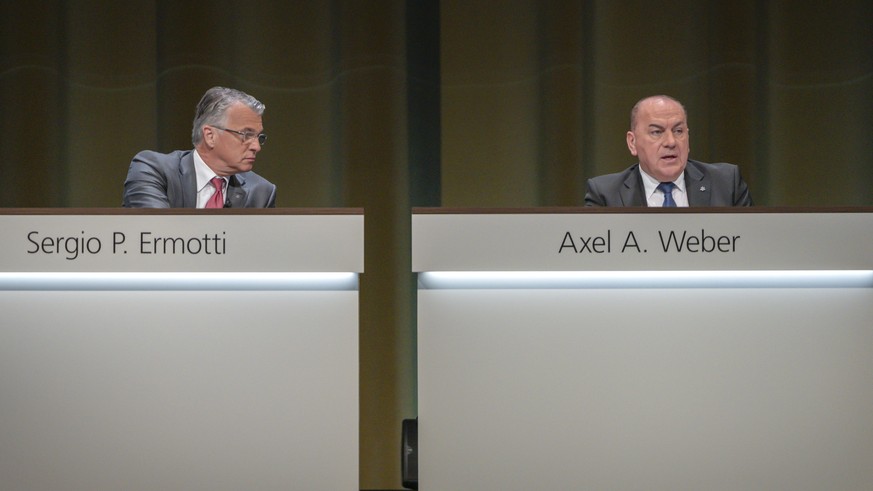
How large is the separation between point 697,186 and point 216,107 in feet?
4.77

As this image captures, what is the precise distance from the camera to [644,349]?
6.48 ft

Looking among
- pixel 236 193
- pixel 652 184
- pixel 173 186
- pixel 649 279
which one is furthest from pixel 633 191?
pixel 173 186

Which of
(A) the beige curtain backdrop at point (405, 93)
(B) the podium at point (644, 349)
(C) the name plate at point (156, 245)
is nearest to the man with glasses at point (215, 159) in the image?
(C) the name plate at point (156, 245)

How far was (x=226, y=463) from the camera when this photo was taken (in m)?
1.94

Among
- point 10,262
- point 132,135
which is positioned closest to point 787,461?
point 10,262

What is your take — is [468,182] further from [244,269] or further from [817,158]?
[244,269]

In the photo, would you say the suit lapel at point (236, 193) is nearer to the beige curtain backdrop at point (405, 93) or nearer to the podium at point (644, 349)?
the podium at point (644, 349)

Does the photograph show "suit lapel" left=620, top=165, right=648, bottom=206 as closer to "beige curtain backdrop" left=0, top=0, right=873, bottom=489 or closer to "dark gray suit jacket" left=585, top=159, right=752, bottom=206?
"dark gray suit jacket" left=585, top=159, right=752, bottom=206

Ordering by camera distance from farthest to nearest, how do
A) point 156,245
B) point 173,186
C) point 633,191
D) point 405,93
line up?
point 405,93 → point 633,191 → point 173,186 → point 156,245

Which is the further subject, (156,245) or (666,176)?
(666,176)

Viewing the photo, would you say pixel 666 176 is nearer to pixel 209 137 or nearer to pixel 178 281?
pixel 209 137

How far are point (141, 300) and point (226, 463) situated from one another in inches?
15.3

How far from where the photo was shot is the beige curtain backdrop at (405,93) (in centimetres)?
384

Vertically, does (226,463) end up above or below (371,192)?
below
